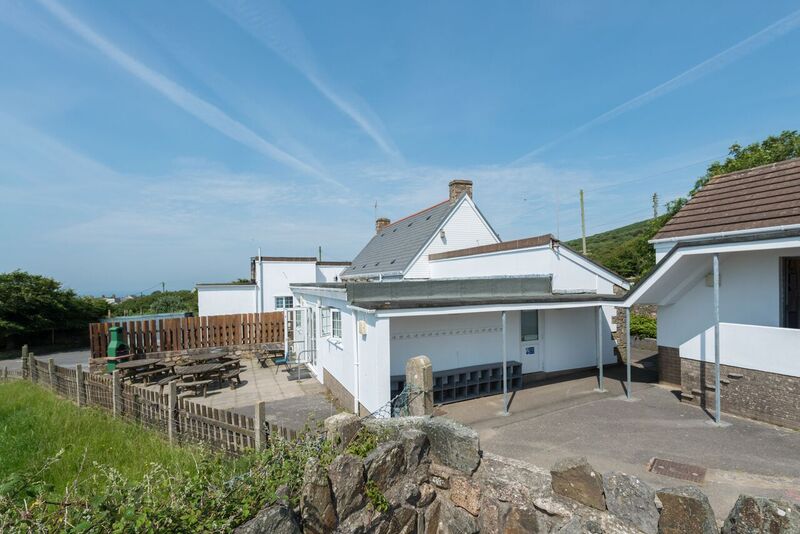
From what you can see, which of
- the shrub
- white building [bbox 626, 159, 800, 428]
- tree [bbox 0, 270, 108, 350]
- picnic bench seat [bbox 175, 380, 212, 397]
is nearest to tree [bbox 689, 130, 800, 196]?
the shrub

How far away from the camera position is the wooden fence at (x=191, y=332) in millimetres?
15266

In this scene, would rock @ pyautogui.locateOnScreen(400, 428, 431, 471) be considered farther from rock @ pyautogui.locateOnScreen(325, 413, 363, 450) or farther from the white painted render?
the white painted render

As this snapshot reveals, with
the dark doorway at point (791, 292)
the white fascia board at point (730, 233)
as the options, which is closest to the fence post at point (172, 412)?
the white fascia board at point (730, 233)

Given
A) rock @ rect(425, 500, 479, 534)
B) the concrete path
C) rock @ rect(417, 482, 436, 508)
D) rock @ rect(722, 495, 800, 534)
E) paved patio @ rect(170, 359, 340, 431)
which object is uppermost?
rock @ rect(722, 495, 800, 534)

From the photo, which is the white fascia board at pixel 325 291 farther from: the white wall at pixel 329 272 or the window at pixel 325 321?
the white wall at pixel 329 272

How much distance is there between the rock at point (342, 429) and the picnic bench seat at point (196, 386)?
9.34 meters

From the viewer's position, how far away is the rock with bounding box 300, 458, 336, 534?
124 inches

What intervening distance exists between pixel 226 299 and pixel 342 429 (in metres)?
19.1

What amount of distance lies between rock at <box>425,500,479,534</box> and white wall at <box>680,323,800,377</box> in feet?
22.1

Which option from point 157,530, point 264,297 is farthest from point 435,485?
point 264,297

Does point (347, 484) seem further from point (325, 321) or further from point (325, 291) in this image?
point (325, 321)

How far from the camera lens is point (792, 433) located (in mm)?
6430

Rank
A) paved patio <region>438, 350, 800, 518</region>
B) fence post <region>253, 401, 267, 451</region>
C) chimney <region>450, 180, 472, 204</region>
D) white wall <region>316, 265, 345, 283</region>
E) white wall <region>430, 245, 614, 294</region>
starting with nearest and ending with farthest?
paved patio <region>438, 350, 800, 518</region>
fence post <region>253, 401, 267, 451</region>
white wall <region>430, 245, 614, 294</region>
chimney <region>450, 180, 472, 204</region>
white wall <region>316, 265, 345, 283</region>

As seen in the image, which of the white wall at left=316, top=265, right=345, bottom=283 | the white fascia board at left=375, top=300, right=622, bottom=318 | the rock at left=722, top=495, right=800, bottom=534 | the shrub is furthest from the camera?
the white wall at left=316, top=265, right=345, bottom=283
